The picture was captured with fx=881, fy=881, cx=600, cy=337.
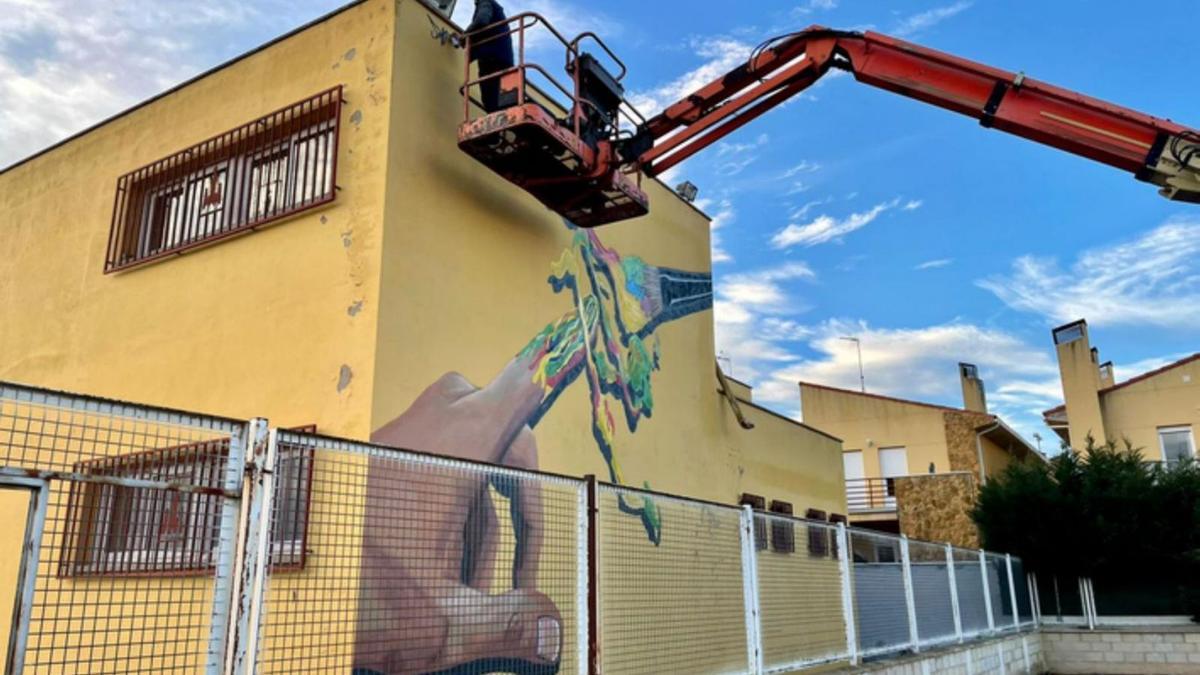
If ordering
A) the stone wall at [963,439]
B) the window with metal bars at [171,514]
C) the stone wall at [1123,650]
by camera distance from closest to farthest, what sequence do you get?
the window with metal bars at [171,514] < the stone wall at [1123,650] < the stone wall at [963,439]

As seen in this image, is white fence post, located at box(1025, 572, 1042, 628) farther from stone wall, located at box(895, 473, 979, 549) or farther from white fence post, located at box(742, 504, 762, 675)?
white fence post, located at box(742, 504, 762, 675)

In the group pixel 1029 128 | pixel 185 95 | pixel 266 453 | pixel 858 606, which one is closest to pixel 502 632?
pixel 266 453

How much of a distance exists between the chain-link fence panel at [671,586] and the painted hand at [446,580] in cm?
55

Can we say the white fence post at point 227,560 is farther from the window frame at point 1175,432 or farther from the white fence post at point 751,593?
the window frame at point 1175,432

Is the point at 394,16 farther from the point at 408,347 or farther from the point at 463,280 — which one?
the point at 408,347

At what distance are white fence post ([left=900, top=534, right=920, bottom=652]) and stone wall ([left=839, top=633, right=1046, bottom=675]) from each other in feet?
0.63

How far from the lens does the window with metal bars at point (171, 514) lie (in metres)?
4.41

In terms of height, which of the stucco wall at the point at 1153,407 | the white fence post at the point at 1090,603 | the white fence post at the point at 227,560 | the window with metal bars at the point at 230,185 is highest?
the stucco wall at the point at 1153,407

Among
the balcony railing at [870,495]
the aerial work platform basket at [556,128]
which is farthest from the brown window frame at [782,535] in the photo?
the balcony railing at [870,495]

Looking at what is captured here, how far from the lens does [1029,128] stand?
9797mm

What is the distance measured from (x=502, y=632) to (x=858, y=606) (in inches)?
174

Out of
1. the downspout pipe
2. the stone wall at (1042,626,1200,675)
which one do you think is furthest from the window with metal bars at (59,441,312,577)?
the downspout pipe

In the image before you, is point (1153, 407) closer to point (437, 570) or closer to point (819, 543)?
point (819, 543)

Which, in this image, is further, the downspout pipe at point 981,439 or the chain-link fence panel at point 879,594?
the downspout pipe at point 981,439
